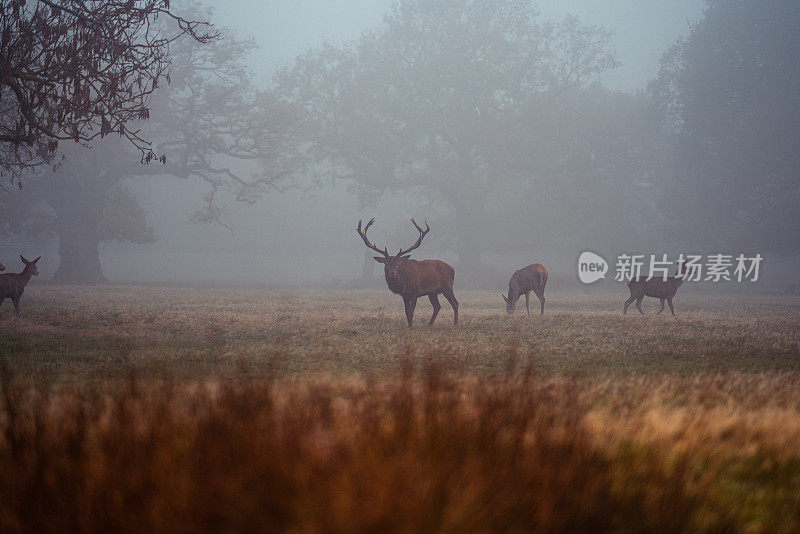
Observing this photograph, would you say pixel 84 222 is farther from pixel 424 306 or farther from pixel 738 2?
pixel 738 2

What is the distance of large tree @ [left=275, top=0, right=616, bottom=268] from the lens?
35.4 m

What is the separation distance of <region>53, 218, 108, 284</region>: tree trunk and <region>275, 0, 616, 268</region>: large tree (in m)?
13.0

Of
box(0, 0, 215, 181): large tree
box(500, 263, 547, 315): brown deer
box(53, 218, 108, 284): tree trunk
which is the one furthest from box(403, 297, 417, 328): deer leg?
box(53, 218, 108, 284): tree trunk

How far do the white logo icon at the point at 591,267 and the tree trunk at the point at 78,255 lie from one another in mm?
29086

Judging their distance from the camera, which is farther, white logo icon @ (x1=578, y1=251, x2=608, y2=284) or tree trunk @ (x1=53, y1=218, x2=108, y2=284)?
white logo icon @ (x1=578, y1=251, x2=608, y2=284)

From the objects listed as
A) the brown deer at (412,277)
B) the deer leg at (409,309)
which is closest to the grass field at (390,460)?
the brown deer at (412,277)

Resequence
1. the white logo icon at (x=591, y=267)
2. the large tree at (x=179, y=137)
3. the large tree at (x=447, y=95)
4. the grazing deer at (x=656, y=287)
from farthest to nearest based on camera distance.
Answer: the white logo icon at (x=591, y=267) → the large tree at (x=447, y=95) → the large tree at (x=179, y=137) → the grazing deer at (x=656, y=287)

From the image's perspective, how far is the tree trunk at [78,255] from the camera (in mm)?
32469

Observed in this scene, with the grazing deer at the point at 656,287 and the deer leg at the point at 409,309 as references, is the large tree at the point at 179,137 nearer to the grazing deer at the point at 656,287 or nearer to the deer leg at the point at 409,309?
the deer leg at the point at 409,309

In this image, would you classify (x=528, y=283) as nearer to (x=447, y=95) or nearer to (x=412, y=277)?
(x=412, y=277)

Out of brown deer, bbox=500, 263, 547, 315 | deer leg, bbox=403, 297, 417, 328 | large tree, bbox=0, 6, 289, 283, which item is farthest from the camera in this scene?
large tree, bbox=0, 6, 289, 283

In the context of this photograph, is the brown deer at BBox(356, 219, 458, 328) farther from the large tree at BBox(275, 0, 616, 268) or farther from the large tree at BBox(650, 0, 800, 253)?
the large tree at BBox(650, 0, 800, 253)

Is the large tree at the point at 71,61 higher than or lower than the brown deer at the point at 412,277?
higher

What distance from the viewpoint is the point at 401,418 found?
Answer: 9.82 ft
